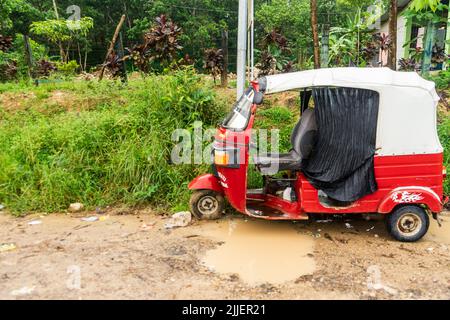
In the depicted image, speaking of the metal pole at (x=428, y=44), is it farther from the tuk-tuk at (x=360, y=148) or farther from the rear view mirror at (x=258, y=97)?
the rear view mirror at (x=258, y=97)

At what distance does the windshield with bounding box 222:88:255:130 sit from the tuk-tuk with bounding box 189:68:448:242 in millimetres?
16

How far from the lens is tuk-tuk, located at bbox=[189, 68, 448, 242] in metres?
4.32

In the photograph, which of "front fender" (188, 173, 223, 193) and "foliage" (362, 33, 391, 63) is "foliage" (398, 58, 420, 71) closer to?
"foliage" (362, 33, 391, 63)

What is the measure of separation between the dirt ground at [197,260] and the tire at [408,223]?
0.11m

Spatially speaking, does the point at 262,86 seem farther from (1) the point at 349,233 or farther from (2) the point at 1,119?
(2) the point at 1,119

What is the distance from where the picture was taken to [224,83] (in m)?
8.98

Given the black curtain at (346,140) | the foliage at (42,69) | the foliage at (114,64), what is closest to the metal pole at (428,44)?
the black curtain at (346,140)

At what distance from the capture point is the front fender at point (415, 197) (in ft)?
14.5

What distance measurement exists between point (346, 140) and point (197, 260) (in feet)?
6.78

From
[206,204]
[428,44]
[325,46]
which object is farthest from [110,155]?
[428,44]

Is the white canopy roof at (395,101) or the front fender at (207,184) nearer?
the white canopy roof at (395,101)

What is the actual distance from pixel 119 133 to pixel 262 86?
279cm

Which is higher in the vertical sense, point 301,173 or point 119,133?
point 119,133
